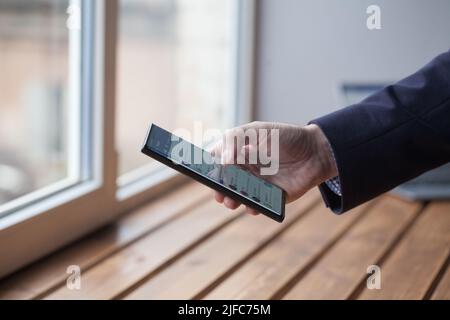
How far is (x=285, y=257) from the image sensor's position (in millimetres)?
1096

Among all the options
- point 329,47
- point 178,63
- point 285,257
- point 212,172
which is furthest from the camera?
point 178,63

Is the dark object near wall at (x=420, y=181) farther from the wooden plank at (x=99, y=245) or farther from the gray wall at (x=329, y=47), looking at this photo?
the wooden plank at (x=99, y=245)

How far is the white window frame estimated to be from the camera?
3.28 ft

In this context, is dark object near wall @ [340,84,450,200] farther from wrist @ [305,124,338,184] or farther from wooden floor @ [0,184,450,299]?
wrist @ [305,124,338,184]

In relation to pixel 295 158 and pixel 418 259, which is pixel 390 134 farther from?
pixel 418 259

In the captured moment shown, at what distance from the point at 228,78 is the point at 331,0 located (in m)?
0.31

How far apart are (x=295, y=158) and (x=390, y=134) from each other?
0.34 feet

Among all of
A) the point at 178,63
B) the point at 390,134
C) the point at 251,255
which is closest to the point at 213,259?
the point at 251,255

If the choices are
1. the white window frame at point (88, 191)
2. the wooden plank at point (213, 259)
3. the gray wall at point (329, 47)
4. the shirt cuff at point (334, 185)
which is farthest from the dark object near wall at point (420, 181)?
the shirt cuff at point (334, 185)

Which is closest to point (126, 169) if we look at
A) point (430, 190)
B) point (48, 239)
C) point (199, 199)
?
point (199, 199)

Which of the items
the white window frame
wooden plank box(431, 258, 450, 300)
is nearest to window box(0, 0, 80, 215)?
the white window frame
